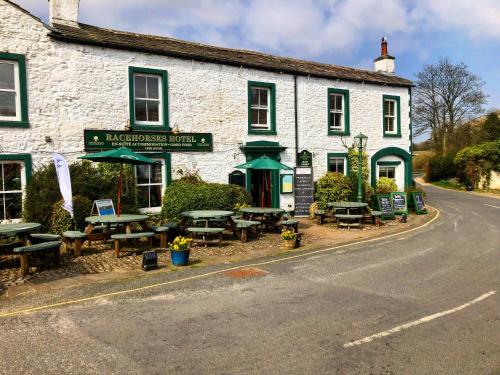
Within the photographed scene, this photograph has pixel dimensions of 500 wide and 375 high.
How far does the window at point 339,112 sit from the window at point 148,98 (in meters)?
8.03

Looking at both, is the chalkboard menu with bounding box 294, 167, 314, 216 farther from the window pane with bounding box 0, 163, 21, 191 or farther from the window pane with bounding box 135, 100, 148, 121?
the window pane with bounding box 0, 163, 21, 191

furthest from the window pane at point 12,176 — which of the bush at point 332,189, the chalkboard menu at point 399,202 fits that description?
the chalkboard menu at point 399,202

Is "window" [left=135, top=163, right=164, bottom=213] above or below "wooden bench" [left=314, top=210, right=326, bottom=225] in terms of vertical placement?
above

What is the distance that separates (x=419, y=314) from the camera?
624cm

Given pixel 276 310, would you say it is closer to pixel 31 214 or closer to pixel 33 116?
pixel 31 214

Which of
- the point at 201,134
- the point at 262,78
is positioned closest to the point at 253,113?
the point at 262,78

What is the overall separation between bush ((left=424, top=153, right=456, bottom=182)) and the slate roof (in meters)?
21.5

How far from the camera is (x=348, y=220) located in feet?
51.4

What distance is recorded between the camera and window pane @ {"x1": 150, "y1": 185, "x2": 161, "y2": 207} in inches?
572

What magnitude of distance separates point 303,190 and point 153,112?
685 centimetres

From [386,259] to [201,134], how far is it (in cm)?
817

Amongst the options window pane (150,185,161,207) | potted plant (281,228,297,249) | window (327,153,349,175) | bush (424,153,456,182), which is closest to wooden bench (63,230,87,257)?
window pane (150,185,161,207)

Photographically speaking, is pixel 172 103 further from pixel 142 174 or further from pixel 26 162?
pixel 26 162

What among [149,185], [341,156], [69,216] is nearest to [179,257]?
[69,216]
